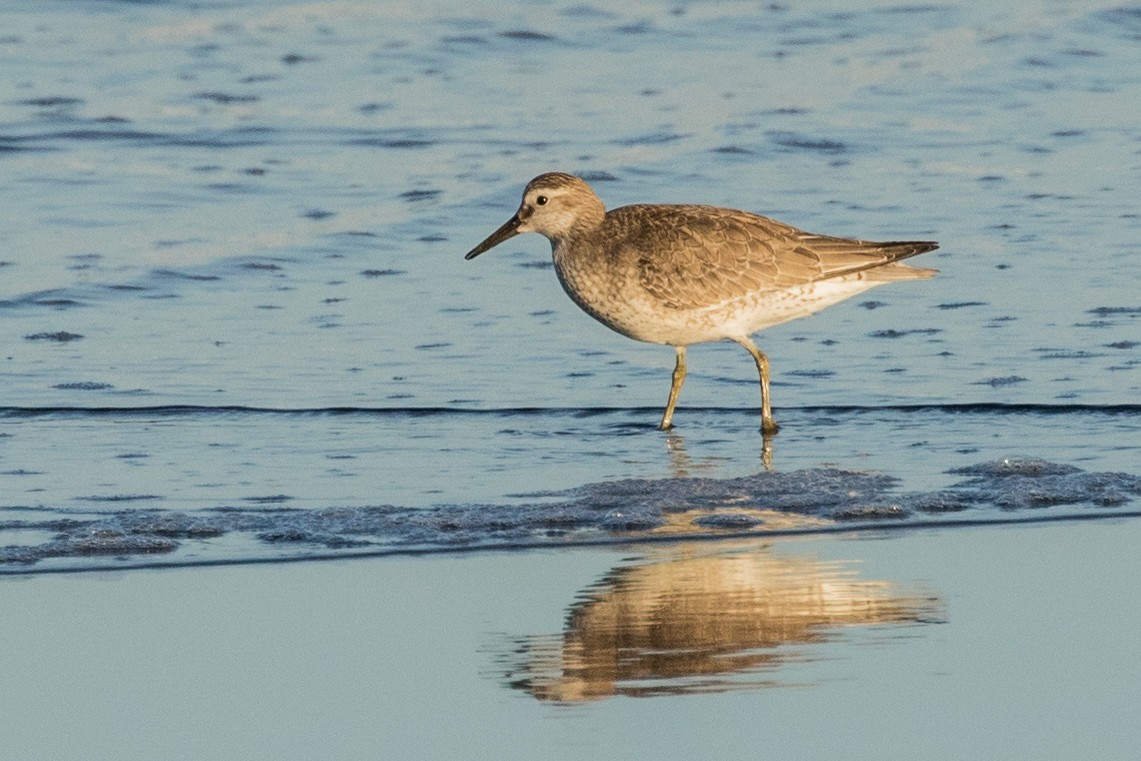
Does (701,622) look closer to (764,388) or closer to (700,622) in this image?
(700,622)

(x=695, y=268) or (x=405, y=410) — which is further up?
(x=695, y=268)

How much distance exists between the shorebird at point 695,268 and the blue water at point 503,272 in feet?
1.30

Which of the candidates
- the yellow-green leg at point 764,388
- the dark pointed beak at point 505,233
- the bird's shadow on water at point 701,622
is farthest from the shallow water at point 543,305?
the dark pointed beak at point 505,233

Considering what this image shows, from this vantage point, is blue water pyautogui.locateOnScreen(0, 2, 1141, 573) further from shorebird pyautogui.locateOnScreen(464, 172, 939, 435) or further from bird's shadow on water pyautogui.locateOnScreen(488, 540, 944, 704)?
bird's shadow on water pyautogui.locateOnScreen(488, 540, 944, 704)

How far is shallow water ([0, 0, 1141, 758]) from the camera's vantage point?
7742mm

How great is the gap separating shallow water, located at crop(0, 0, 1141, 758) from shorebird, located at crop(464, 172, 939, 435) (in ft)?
1.29

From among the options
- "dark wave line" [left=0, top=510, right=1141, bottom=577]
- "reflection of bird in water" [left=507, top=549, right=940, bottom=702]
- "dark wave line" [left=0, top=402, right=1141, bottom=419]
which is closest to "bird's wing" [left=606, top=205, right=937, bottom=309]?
"dark wave line" [left=0, top=402, right=1141, bottom=419]

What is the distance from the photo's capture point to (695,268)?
10.0 meters

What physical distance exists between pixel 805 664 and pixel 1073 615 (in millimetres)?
953

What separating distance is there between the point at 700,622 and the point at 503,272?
609cm

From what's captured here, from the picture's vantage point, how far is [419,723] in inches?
226

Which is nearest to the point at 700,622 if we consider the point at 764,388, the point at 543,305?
the point at 764,388

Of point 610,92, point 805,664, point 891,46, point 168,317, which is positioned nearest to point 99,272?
point 168,317

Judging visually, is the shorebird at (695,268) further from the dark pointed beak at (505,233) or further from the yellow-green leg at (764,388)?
the dark pointed beak at (505,233)
